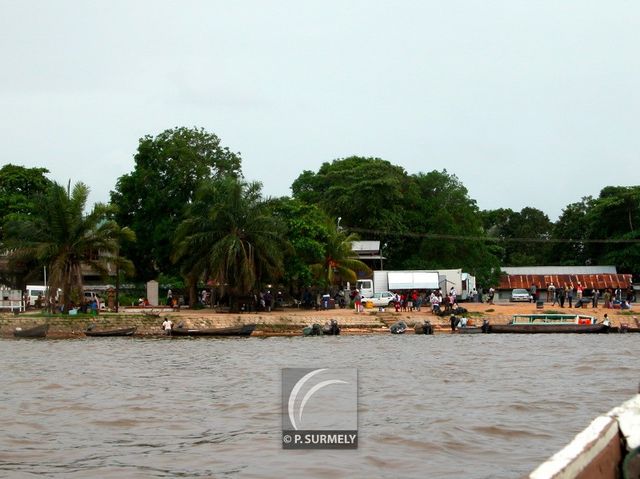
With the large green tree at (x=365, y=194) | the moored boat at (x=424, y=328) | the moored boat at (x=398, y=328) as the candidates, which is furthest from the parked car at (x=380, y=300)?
the large green tree at (x=365, y=194)

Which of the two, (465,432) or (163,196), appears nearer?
(465,432)

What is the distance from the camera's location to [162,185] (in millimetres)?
55219

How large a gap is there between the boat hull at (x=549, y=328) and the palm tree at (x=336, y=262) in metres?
12.8

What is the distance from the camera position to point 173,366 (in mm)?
24734

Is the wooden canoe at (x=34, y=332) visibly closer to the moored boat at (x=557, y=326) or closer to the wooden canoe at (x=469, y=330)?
the wooden canoe at (x=469, y=330)

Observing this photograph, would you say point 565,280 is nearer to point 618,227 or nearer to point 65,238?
point 618,227

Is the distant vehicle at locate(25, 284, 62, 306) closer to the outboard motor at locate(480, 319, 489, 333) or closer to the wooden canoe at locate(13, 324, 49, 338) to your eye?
the wooden canoe at locate(13, 324, 49, 338)

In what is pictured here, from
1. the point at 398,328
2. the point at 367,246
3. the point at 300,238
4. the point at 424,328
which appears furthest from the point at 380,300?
the point at 367,246

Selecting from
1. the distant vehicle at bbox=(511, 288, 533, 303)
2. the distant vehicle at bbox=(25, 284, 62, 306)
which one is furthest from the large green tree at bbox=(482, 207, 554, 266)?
the distant vehicle at bbox=(25, 284, 62, 306)

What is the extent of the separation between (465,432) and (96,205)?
32.1m

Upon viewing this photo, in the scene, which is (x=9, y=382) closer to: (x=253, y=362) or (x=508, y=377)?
(x=253, y=362)

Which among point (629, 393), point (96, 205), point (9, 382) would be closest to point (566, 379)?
point (629, 393)

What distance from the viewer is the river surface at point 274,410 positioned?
11578 millimetres

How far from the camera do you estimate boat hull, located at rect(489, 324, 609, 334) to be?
40.4 metres
